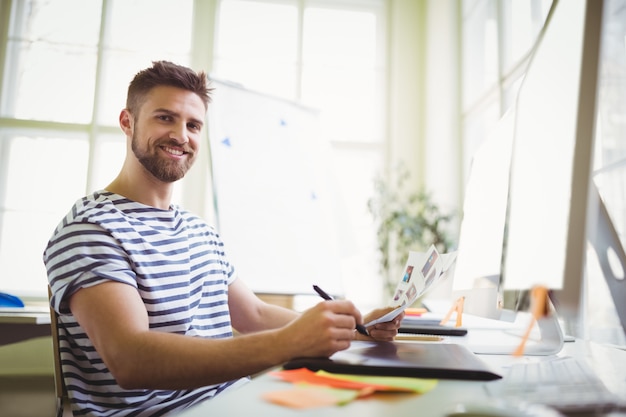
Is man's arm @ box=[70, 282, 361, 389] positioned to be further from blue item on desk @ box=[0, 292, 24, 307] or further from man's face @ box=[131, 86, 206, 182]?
blue item on desk @ box=[0, 292, 24, 307]

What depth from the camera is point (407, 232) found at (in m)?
3.08

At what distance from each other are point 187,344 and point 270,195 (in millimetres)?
1650

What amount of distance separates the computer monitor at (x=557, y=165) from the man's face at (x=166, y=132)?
0.83 meters

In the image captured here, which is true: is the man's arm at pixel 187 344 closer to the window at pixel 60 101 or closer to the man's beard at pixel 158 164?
the man's beard at pixel 158 164

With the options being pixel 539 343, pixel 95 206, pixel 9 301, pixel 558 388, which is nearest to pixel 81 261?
pixel 95 206

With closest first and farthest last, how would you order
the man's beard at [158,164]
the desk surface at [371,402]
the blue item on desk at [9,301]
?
1. the desk surface at [371,402]
2. the man's beard at [158,164]
3. the blue item on desk at [9,301]

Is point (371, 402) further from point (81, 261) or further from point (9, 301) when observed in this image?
point (9, 301)

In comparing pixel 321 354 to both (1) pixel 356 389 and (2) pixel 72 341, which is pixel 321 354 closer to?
(1) pixel 356 389

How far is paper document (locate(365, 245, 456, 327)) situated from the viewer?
0.79 metres

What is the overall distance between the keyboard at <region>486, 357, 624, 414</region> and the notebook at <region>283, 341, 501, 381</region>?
40 millimetres

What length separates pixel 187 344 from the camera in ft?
2.43

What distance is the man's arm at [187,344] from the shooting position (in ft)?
2.22

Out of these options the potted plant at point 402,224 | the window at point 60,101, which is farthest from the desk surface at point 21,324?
the potted plant at point 402,224

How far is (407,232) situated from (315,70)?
1.81m
